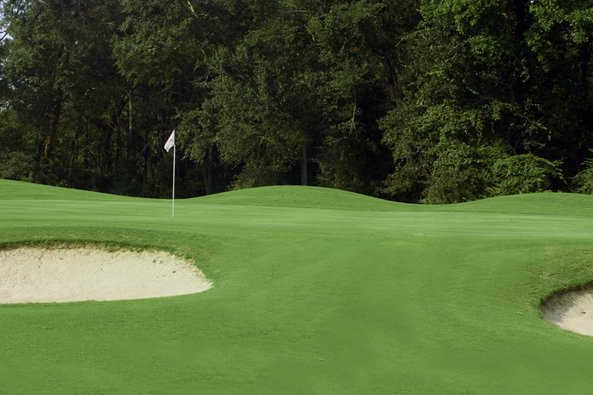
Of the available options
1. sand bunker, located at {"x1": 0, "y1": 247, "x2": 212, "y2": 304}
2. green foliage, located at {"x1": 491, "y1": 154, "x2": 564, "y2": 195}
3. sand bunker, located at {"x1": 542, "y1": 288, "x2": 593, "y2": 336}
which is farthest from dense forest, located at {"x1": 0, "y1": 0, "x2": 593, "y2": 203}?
sand bunker, located at {"x1": 0, "y1": 247, "x2": 212, "y2": 304}

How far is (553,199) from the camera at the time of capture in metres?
24.1

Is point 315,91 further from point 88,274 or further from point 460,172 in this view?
point 88,274

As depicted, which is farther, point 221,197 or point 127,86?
point 127,86

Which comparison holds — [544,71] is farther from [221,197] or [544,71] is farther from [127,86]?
[127,86]

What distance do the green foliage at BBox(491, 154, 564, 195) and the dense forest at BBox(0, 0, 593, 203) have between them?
7 cm

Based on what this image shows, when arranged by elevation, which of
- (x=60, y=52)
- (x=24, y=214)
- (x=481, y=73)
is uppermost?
(x=60, y=52)

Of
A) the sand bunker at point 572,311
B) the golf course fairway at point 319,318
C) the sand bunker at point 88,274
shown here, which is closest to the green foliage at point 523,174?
the golf course fairway at point 319,318

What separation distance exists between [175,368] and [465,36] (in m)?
33.4

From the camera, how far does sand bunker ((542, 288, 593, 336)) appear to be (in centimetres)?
982

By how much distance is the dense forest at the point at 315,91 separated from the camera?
3503 centimetres

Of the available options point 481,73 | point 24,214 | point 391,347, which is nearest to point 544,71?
point 481,73

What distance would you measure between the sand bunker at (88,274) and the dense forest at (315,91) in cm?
2386

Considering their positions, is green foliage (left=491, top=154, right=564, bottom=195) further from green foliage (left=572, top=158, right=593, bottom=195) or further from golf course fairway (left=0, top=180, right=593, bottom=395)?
golf course fairway (left=0, top=180, right=593, bottom=395)

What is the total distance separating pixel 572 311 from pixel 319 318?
14.8 feet
